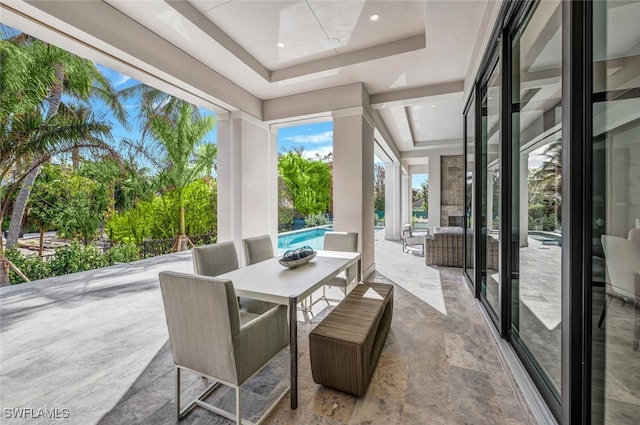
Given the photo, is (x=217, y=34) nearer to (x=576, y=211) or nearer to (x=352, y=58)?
(x=352, y=58)

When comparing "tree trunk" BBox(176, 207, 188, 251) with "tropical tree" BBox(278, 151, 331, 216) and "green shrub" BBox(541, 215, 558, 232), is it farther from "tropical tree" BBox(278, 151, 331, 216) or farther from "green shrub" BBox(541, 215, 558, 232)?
"green shrub" BBox(541, 215, 558, 232)

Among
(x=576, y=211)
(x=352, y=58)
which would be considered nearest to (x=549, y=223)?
(x=576, y=211)

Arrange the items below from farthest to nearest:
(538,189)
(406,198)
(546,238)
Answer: (406,198) → (538,189) → (546,238)

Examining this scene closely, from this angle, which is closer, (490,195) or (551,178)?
(551,178)

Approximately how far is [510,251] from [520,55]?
5.04 ft

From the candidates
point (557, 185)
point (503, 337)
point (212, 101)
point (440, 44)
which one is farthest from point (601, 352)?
point (212, 101)

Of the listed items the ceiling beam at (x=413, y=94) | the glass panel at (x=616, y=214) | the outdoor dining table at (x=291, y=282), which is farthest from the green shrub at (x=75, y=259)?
the glass panel at (x=616, y=214)

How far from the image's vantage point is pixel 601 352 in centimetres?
111

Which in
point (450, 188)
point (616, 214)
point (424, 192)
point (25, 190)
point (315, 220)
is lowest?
point (315, 220)

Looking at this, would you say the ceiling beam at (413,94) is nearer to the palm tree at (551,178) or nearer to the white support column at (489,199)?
the white support column at (489,199)

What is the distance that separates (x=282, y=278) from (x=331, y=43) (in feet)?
10.1

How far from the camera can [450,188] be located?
9.37 m

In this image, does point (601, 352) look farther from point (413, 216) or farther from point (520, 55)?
point (413, 216)

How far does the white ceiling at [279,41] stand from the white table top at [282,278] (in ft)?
8.79
